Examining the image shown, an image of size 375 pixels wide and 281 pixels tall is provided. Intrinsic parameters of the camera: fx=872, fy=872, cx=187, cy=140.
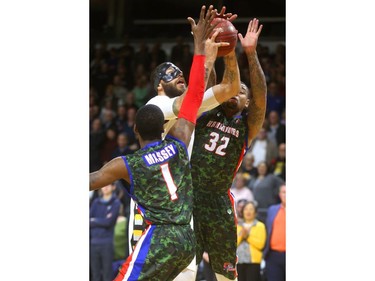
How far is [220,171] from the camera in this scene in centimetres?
723

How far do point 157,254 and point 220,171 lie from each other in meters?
1.79

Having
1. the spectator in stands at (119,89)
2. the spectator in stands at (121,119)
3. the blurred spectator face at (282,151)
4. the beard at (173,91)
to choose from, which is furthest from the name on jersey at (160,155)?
the spectator in stands at (119,89)

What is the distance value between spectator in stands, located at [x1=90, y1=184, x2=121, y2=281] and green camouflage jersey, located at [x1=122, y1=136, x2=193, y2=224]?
6.73m

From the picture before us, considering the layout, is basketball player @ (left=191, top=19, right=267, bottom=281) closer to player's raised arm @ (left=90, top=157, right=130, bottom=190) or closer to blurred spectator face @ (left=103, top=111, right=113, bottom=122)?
player's raised arm @ (left=90, top=157, right=130, bottom=190)

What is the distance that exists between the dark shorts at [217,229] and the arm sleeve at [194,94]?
1.61 meters

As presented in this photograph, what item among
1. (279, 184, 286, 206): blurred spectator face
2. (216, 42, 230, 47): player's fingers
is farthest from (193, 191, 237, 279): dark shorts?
(279, 184, 286, 206): blurred spectator face

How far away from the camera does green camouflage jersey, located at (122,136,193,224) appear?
221 inches

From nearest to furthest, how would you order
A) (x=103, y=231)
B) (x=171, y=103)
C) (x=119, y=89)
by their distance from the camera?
(x=171, y=103) < (x=103, y=231) < (x=119, y=89)

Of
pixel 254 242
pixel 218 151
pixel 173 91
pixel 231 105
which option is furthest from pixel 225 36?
pixel 254 242

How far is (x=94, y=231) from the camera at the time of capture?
12.5 meters

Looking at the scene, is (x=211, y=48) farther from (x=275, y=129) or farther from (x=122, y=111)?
(x=122, y=111)

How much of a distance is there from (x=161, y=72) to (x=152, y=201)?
162 centimetres

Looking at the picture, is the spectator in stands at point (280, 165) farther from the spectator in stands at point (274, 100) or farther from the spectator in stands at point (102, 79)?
the spectator in stands at point (102, 79)
